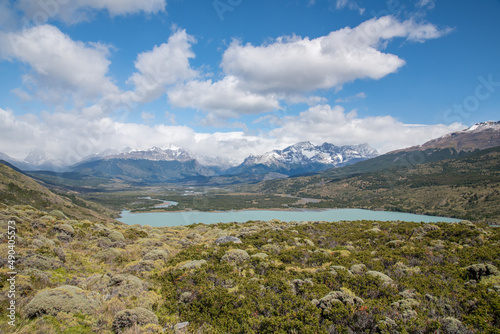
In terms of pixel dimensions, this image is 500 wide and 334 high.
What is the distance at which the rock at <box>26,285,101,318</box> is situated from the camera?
9805 mm

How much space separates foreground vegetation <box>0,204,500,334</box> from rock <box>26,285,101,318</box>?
0.04m

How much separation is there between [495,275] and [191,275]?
62.7 ft

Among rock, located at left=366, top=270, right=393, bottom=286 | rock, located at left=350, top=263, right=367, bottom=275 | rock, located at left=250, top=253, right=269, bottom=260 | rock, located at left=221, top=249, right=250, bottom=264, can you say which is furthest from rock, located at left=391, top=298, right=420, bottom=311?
rock, located at left=221, top=249, right=250, bottom=264

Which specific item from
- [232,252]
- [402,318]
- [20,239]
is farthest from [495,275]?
[20,239]

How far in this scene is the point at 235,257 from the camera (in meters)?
18.7

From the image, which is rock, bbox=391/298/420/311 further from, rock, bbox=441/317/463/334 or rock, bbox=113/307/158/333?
rock, bbox=113/307/158/333

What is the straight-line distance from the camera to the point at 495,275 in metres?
13.8

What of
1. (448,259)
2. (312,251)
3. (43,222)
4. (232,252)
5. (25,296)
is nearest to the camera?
(25,296)

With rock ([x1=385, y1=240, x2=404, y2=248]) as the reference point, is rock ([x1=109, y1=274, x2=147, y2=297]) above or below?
above

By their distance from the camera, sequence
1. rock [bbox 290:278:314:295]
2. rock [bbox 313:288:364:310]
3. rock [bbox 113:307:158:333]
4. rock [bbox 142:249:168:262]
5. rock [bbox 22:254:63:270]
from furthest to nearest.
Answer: rock [bbox 142:249:168:262]
rock [bbox 22:254:63:270]
rock [bbox 290:278:314:295]
rock [bbox 313:288:364:310]
rock [bbox 113:307:158:333]

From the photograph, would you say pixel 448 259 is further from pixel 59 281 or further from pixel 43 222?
pixel 43 222

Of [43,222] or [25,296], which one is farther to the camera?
[43,222]

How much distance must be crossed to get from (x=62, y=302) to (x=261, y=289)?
389 inches

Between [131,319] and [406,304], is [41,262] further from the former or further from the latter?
[406,304]
